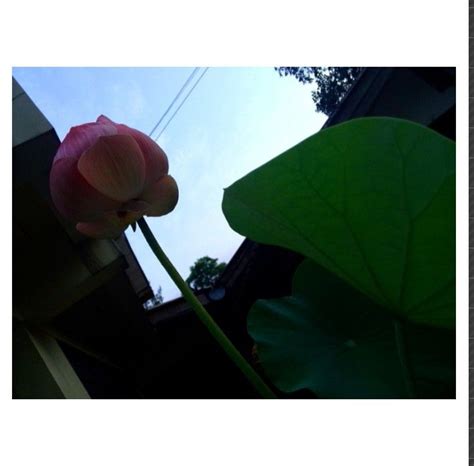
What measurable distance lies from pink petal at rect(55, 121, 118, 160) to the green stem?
10 cm

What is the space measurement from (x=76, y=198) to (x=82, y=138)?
0.24 feet

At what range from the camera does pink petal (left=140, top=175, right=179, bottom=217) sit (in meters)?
0.47

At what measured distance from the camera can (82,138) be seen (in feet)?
1.59

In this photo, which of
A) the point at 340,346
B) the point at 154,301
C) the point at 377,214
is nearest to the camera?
the point at 377,214

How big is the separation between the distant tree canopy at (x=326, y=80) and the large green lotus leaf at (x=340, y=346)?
65 centimetres

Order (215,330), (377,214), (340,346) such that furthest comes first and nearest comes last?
(340,346)
(377,214)
(215,330)

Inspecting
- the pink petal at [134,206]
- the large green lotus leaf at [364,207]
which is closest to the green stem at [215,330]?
the pink petal at [134,206]

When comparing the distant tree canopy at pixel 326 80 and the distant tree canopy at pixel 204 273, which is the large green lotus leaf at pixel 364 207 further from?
the distant tree canopy at pixel 204 273

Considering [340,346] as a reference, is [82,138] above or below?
above

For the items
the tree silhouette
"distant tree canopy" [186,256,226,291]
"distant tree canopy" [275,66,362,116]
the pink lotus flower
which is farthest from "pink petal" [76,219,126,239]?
the tree silhouette

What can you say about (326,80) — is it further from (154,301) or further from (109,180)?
(154,301)

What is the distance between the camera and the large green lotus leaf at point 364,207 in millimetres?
562

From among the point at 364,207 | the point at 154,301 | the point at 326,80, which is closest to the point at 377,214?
the point at 364,207
